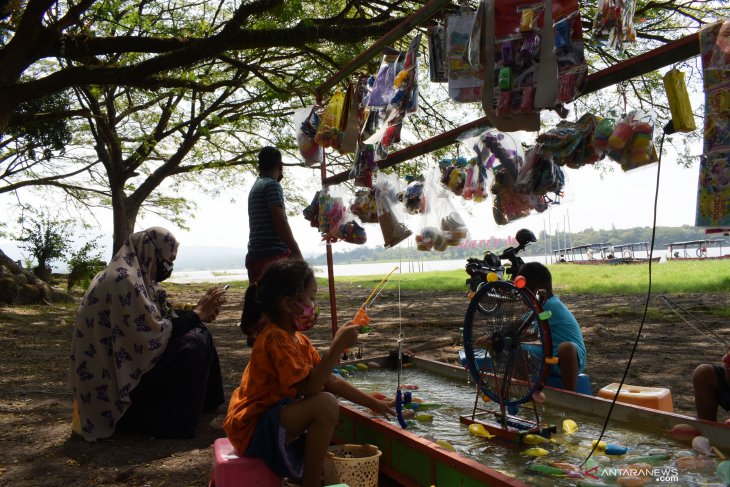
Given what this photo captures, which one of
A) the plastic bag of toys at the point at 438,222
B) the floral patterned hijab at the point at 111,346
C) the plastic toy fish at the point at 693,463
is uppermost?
the plastic bag of toys at the point at 438,222

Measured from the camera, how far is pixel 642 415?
10.3ft

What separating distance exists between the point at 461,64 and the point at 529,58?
0.52m

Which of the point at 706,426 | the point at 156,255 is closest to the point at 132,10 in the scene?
the point at 156,255

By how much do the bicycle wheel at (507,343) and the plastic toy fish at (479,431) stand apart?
0.17m

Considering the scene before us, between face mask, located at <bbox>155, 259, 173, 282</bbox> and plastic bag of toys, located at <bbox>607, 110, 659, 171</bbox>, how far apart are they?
9.17 feet

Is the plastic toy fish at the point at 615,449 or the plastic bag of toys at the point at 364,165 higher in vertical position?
the plastic bag of toys at the point at 364,165

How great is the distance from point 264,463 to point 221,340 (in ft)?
19.4

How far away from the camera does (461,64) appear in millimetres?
3197

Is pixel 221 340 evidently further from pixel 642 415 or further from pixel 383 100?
pixel 642 415

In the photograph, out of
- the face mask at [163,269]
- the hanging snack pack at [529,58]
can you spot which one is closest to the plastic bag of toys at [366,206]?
the face mask at [163,269]

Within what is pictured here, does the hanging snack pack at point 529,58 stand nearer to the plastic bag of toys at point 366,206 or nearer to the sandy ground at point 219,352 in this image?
the sandy ground at point 219,352

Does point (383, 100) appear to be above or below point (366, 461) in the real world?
above

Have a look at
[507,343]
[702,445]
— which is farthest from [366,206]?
[702,445]

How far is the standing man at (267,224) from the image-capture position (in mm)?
4414
